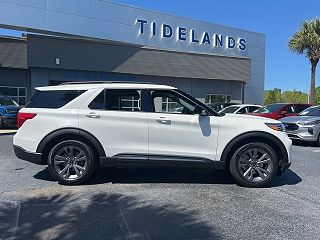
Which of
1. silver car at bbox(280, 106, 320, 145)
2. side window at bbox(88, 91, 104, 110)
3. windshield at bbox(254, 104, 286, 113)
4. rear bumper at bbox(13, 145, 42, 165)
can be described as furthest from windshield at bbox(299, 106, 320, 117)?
rear bumper at bbox(13, 145, 42, 165)

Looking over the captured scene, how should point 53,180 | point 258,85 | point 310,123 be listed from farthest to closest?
point 258,85 < point 310,123 < point 53,180

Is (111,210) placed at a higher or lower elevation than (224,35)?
lower

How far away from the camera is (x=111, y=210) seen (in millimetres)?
5043

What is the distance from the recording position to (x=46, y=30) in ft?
91.2

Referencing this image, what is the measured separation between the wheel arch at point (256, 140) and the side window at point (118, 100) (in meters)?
1.71

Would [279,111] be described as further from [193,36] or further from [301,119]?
[193,36]

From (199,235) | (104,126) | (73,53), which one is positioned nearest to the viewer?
(199,235)

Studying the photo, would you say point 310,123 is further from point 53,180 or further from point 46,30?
point 46,30

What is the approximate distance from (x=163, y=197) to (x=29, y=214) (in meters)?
1.97

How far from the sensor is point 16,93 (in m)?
25.8

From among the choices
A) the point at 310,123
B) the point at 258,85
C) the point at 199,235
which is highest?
the point at 258,85

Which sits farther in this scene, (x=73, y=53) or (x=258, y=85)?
(x=258, y=85)

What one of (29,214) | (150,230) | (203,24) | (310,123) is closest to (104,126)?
(29,214)

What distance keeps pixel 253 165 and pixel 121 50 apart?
23.2m
